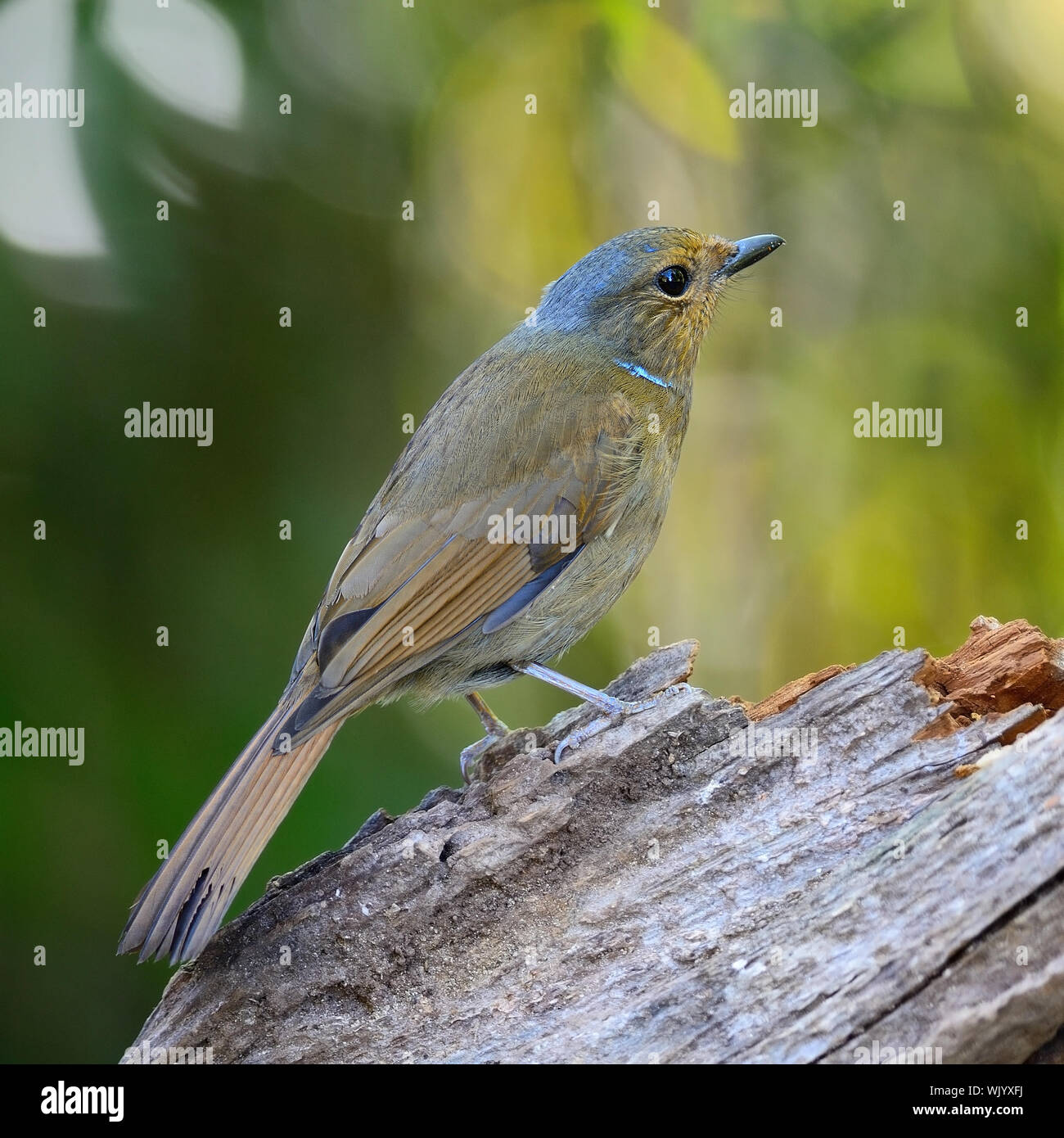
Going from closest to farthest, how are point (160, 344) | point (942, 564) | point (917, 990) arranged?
point (917, 990) → point (160, 344) → point (942, 564)

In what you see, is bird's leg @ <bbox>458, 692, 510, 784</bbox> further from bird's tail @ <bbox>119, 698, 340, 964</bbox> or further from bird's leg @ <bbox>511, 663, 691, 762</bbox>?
bird's tail @ <bbox>119, 698, 340, 964</bbox>

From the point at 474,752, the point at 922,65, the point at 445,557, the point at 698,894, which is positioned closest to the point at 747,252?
the point at 445,557

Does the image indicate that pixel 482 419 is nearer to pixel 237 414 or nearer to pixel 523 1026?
pixel 237 414

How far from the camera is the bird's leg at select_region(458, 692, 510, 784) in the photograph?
3.79 m

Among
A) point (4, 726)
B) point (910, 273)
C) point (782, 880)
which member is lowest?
point (782, 880)

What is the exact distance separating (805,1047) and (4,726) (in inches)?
122

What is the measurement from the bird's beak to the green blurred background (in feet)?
0.69

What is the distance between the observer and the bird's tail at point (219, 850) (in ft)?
9.50

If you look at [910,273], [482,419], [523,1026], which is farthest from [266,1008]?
[910,273]

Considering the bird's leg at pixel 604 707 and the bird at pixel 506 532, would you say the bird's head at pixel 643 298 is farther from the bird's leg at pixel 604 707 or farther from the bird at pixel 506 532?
the bird's leg at pixel 604 707

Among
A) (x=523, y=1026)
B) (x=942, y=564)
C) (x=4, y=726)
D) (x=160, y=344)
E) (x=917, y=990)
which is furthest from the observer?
(x=942, y=564)

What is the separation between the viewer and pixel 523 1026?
285 cm

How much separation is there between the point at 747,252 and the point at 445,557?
180 cm

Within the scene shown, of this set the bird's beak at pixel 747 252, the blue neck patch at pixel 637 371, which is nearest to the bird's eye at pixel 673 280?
the bird's beak at pixel 747 252
